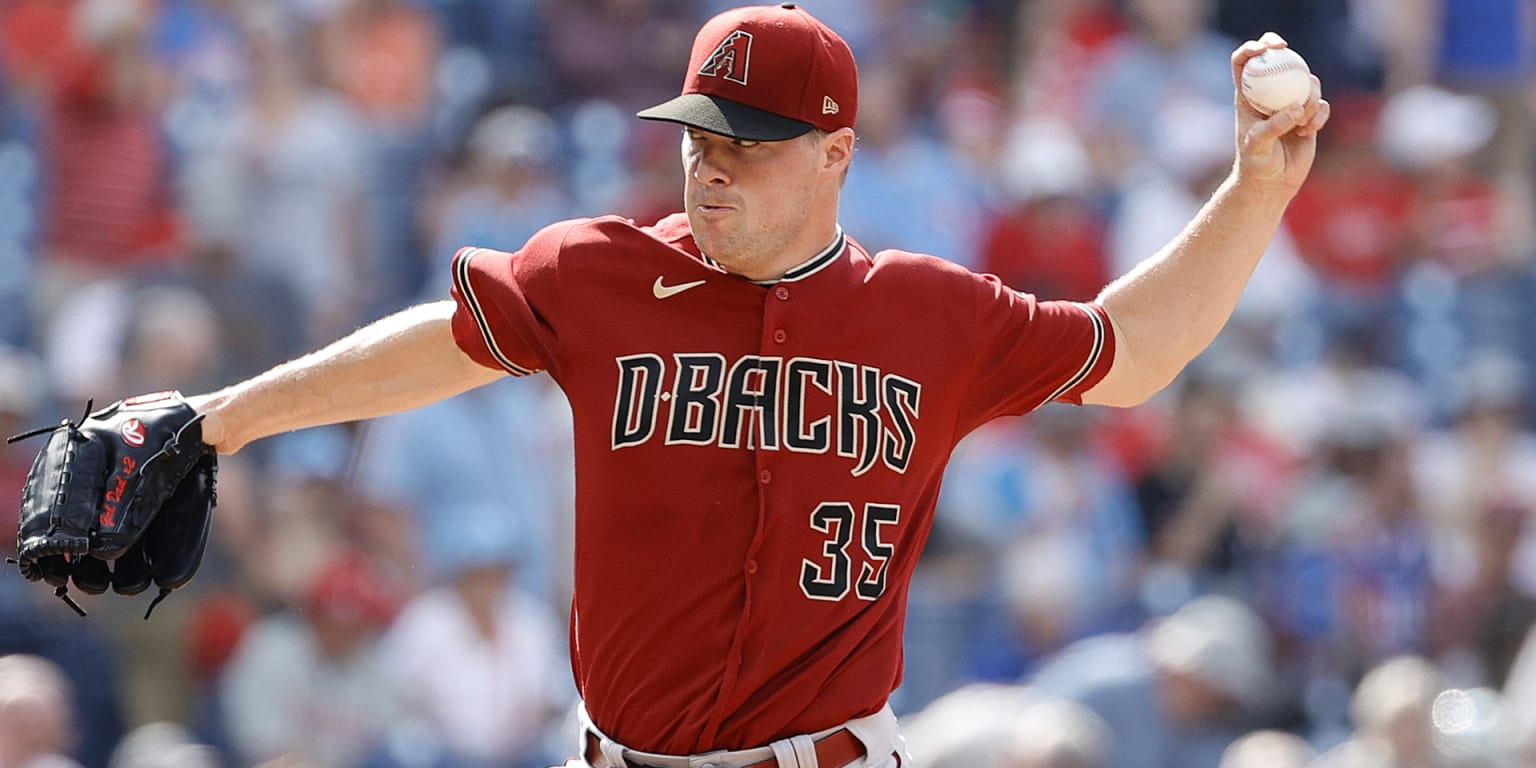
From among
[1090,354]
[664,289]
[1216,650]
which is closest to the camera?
[664,289]

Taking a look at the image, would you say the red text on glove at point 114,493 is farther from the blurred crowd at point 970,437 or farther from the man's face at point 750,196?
the blurred crowd at point 970,437

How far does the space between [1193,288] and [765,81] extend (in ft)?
2.86

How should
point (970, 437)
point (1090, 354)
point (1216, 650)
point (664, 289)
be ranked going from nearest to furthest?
point (664, 289), point (1090, 354), point (1216, 650), point (970, 437)

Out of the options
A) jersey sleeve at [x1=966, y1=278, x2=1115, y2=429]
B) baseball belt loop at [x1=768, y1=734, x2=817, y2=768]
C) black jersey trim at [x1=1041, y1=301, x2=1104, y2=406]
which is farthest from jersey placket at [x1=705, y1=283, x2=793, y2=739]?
black jersey trim at [x1=1041, y1=301, x2=1104, y2=406]

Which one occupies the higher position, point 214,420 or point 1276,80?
point 1276,80

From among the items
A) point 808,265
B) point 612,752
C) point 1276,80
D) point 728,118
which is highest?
point 1276,80

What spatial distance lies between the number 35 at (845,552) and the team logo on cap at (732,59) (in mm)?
746

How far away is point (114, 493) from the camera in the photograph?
3752 mm

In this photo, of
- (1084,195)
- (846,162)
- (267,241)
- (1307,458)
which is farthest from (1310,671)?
(846,162)

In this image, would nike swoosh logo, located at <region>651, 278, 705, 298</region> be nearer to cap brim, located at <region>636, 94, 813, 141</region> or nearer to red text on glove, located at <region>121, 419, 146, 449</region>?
cap brim, located at <region>636, 94, 813, 141</region>

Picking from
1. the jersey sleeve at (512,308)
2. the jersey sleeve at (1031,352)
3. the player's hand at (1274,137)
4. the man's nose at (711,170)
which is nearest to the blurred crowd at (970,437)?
the jersey sleeve at (1031,352)

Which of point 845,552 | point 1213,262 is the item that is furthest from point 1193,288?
point 845,552

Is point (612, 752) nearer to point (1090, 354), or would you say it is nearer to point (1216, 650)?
point (1090, 354)

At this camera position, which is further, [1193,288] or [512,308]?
[1193,288]
